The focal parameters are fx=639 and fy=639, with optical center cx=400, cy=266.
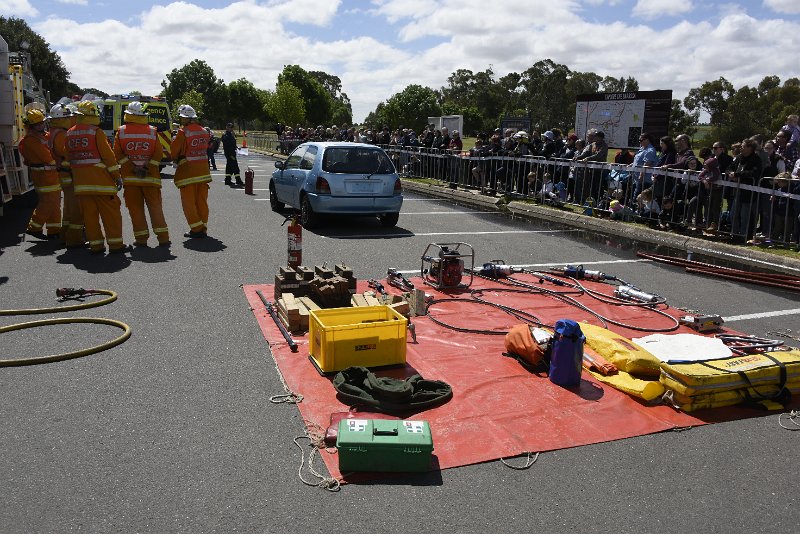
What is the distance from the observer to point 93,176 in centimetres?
945

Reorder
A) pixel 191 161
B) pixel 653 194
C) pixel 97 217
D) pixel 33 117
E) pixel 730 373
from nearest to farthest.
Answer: pixel 730 373 < pixel 97 217 < pixel 33 117 < pixel 191 161 < pixel 653 194

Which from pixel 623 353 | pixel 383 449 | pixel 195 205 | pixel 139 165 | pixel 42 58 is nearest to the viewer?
pixel 383 449

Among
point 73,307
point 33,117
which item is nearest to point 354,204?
point 33,117

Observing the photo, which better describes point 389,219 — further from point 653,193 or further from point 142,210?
point 653,193

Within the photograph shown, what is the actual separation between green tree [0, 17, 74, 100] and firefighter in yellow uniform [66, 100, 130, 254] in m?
65.9

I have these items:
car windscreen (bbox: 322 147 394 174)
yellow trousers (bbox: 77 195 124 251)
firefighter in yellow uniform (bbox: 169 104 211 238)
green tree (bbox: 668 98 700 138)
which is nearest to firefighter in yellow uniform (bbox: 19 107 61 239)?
yellow trousers (bbox: 77 195 124 251)

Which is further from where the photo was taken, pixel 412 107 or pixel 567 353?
pixel 412 107

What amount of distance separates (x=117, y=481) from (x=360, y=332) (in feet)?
7.27

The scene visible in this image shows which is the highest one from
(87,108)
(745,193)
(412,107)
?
(412,107)

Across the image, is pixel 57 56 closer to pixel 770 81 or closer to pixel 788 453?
pixel 770 81

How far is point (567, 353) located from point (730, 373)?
3.96ft

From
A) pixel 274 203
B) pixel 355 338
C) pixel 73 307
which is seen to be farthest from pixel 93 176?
pixel 355 338

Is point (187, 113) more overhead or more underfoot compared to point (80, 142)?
more overhead

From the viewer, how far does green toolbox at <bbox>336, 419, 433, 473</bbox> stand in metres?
3.79
